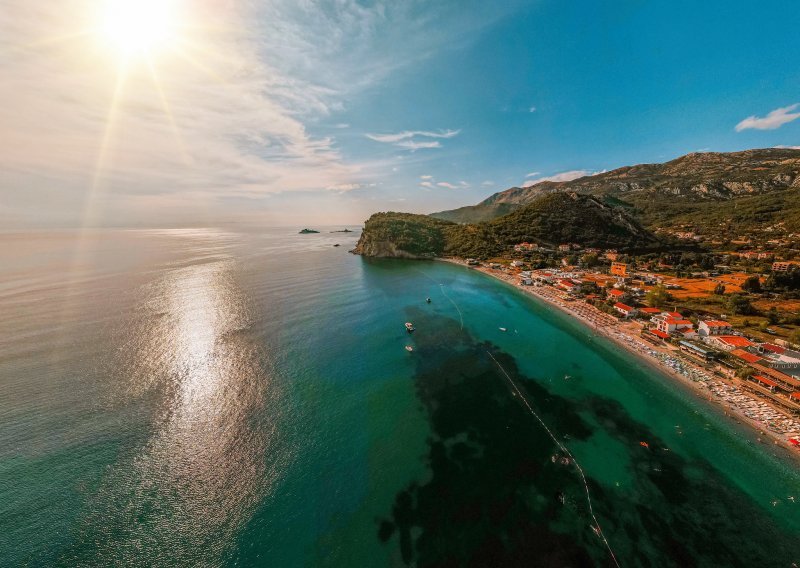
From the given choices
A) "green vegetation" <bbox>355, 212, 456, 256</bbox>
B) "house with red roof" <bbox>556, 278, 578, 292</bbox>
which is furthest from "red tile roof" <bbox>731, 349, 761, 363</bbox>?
"green vegetation" <bbox>355, 212, 456, 256</bbox>

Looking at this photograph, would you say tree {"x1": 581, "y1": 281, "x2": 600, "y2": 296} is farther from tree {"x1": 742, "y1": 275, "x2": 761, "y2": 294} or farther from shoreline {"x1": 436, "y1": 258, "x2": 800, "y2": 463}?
tree {"x1": 742, "y1": 275, "x2": 761, "y2": 294}

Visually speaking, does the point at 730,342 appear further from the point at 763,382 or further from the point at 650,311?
the point at 650,311

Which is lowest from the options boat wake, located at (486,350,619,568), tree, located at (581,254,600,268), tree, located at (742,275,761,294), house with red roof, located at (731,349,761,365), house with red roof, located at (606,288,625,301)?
boat wake, located at (486,350,619,568)

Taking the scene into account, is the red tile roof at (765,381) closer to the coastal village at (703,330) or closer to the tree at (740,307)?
the coastal village at (703,330)

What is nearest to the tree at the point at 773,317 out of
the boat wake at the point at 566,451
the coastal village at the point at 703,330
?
the coastal village at the point at 703,330

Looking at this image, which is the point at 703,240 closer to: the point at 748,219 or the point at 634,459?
the point at 748,219

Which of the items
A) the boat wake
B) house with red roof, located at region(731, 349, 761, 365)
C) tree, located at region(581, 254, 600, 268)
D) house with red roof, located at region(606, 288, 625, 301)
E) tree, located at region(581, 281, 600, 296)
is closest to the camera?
the boat wake

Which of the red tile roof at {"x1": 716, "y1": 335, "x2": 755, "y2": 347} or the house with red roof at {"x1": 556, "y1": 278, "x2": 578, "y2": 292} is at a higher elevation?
the house with red roof at {"x1": 556, "y1": 278, "x2": 578, "y2": 292}
